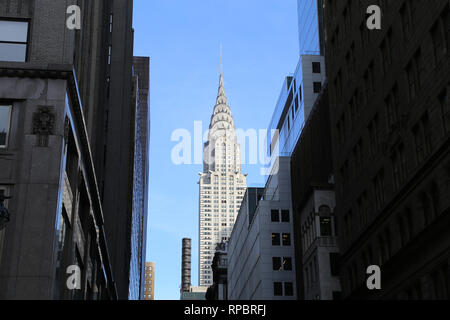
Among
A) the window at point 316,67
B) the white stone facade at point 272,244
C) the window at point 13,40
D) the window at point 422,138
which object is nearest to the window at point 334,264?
the white stone facade at point 272,244

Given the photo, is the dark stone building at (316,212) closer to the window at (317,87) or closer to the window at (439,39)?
the window at (317,87)

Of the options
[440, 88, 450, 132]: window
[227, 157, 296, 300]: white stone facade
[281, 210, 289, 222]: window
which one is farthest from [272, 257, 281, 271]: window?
[440, 88, 450, 132]: window

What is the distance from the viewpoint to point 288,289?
317 ft

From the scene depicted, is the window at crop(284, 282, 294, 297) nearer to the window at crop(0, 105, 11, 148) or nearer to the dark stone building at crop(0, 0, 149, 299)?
the dark stone building at crop(0, 0, 149, 299)

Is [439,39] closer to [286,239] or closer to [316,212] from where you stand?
[316,212]

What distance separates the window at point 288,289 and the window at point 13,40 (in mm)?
68235

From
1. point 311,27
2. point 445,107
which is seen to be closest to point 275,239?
point 311,27

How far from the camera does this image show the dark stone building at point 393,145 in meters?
39.4

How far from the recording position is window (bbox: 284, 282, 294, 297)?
96.1 m

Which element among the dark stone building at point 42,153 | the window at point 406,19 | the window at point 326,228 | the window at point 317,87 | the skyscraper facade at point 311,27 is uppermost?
the skyscraper facade at point 311,27

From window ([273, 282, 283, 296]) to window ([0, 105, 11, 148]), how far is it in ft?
225

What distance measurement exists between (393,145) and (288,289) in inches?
2088
